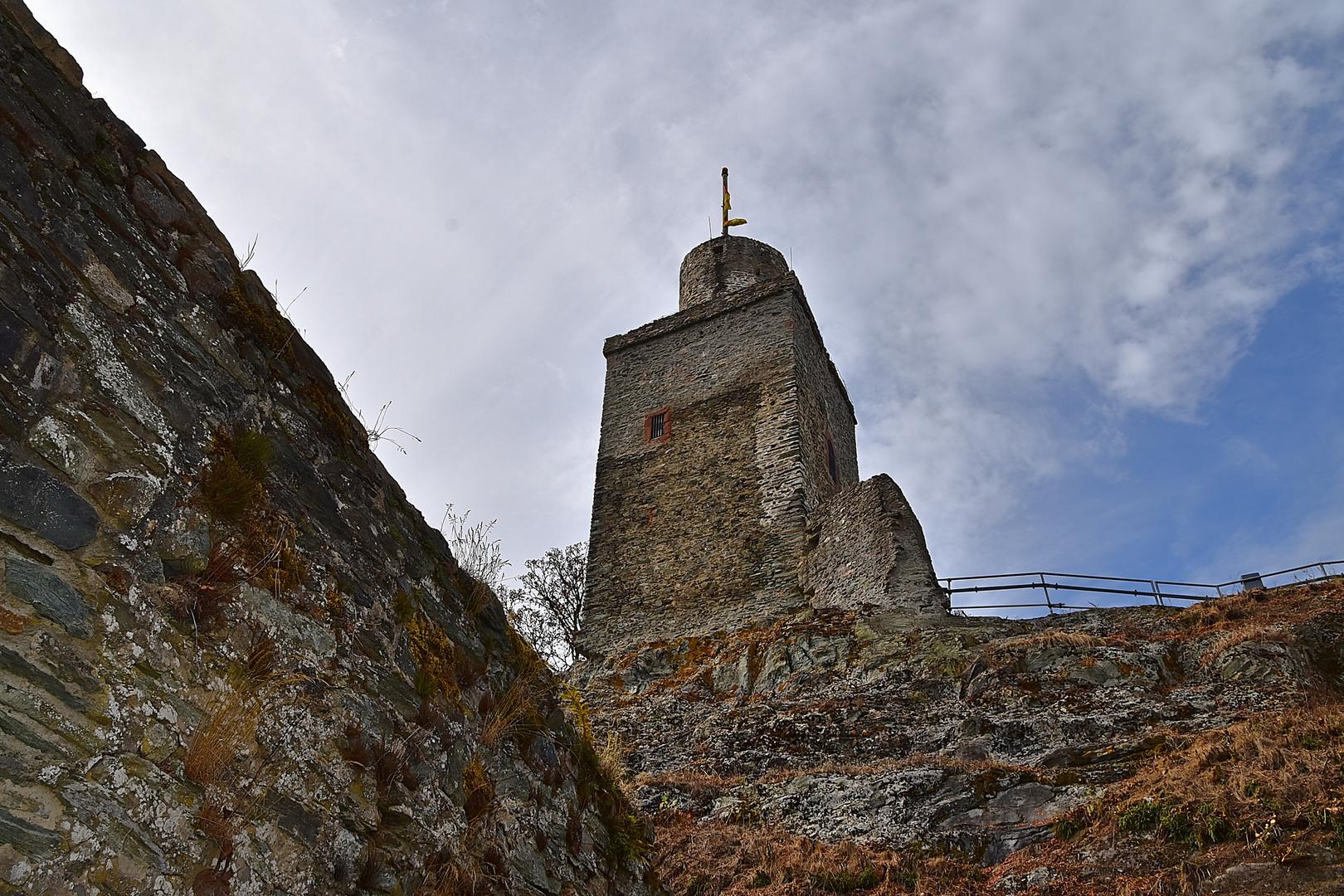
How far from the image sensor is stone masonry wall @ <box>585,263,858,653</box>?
16.0 m

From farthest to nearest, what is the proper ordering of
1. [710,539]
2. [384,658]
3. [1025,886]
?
[710,539] → [1025,886] → [384,658]

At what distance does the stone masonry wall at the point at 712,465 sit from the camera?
16031 mm

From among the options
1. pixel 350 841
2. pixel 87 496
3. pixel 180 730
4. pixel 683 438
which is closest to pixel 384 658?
pixel 350 841

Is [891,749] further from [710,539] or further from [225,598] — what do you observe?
[225,598]

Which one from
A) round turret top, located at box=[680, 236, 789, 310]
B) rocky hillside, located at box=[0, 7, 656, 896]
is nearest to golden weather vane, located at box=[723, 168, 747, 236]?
round turret top, located at box=[680, 236, 789, 310]

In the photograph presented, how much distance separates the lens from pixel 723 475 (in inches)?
677

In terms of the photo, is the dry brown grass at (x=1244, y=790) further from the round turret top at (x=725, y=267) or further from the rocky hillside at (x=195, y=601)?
the round turret top at (x=725, y=267)

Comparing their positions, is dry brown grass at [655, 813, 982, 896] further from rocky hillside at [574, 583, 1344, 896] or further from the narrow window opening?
the narrow window opening

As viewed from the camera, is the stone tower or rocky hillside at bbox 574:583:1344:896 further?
the stone tower

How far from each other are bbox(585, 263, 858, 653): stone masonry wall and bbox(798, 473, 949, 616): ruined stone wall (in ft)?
2.11

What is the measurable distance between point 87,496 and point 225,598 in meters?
0.53

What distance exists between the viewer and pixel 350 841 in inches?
114

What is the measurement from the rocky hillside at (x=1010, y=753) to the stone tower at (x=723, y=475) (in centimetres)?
188

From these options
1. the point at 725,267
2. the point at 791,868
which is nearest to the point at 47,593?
the point at 791,868
